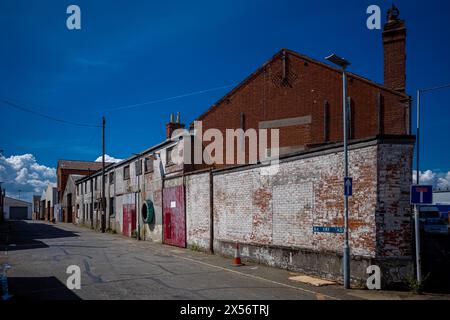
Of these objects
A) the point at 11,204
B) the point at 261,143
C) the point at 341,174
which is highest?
the point at 261,143

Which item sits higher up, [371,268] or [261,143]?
[261,143]

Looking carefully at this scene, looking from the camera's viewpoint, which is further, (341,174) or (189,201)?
(189,201)

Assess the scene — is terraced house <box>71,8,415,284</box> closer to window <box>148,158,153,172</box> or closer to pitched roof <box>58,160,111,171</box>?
window <box>148,158,153,172</box>

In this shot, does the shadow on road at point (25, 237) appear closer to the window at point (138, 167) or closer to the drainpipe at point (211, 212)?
the window at point (138, 167)

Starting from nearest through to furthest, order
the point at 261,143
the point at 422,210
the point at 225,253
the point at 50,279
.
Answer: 1. the point at 50,279
2. the point at 225,253
3. the point at 261,143
4. the point at 422,210

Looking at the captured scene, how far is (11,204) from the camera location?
327ft

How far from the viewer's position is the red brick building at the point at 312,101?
21.3m

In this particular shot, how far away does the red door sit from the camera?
890 inches

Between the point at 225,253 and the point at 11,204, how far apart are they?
323 ft

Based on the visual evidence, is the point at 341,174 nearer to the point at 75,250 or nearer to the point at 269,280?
the point at 269,280

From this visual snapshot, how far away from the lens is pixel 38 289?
34.2 feet

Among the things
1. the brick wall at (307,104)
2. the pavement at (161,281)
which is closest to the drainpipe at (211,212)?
the pavement at (161,281)
